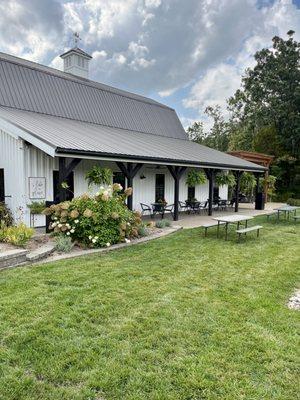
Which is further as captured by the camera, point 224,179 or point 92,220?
point 224,179

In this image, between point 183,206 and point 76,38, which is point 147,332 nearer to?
point 183,206

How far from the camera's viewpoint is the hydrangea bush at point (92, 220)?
7078 mm

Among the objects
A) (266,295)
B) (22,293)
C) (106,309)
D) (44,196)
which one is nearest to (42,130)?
(44,196)

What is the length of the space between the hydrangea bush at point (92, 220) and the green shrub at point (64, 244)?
0.89 ft

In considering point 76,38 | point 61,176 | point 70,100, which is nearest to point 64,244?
point 61,176

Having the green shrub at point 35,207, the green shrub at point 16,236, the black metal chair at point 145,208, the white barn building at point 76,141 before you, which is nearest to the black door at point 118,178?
the white barn building at point 76,141

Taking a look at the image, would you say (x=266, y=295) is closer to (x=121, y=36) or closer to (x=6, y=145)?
(x=6, y=145)

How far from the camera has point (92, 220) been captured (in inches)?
282

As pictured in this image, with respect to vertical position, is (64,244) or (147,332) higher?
(64,244)

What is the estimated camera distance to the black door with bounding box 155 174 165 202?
14.3m

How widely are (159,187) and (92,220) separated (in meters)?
7.55

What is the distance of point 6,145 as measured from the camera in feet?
30.5

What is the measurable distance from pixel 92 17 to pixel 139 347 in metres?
17.2

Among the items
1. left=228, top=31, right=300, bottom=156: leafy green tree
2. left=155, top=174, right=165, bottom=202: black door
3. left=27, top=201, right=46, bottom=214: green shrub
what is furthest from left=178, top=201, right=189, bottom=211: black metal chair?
left=228, top=31, right=300, bottom=156: leafy green tree
